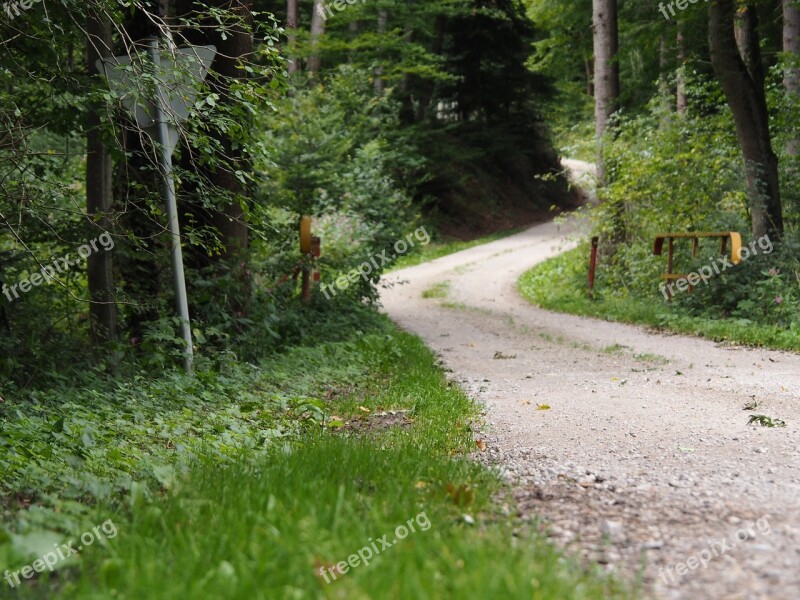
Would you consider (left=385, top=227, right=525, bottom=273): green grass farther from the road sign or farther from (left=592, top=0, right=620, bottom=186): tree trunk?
the road sign

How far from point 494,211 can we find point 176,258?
34.7 metres

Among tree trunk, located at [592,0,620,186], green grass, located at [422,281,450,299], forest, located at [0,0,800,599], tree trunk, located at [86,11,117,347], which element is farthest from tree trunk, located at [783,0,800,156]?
tree trunk, located at [86,11,117,347]

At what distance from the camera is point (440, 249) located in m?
33.2

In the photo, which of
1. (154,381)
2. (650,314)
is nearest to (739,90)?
(650,314)

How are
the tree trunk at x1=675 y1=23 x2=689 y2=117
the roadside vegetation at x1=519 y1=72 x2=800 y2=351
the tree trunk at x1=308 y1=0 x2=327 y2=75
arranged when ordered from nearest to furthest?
the roadside vegetation at x1=519 y1=72 x2=800 y2=351, the tree trunk at x1=675 y1=23 x2=689 y2=117, the tree trunk at x1=308 y1=0 x2=327 y2=75

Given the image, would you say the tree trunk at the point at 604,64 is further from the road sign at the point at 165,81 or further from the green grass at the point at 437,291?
the road sign at the point at 165,81

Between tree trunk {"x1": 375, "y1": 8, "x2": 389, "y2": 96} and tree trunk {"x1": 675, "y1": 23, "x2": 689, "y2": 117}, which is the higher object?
tree trunk {"x1": 375, "y1": 8, "x2": 389, "y2": 96}

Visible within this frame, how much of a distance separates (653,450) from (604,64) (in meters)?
15.4

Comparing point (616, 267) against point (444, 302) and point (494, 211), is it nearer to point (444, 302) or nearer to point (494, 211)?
point (444, 302)

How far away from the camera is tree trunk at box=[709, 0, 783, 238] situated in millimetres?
13531

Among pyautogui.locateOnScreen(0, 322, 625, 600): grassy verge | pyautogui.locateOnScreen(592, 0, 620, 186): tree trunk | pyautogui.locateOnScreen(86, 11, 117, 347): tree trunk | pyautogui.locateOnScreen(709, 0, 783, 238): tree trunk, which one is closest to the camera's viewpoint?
pyautogui.locateOnScreen(0, 322, 625, 600): grassy verge

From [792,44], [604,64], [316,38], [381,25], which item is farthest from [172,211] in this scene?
[381,25]

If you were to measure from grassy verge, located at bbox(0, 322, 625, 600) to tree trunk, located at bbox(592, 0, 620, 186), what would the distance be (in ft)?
51.1

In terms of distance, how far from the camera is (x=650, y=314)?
47.8ft
